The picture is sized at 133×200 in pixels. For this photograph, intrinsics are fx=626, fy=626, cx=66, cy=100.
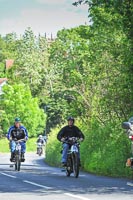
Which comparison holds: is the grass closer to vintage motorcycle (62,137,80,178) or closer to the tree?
the tree

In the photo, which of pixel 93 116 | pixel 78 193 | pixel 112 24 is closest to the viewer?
pixel 78 193

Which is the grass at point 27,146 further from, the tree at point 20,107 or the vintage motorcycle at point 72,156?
the vintage motorcycle at point 72,156

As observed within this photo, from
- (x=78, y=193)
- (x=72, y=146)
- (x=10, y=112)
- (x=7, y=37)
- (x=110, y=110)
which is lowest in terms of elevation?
(x=78, y=193)

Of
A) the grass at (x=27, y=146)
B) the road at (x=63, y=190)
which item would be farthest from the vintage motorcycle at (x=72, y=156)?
the grass at (x=27, y=146)

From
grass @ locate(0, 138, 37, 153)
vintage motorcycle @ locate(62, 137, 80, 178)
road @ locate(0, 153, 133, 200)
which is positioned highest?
grass @ locate(0, 138, 37, 153)

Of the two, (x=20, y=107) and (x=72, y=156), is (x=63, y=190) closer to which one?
(x=72, y=156)

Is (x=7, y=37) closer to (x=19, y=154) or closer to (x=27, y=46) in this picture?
(x=27, y=46)

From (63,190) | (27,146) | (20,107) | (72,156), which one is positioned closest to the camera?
(63,190)

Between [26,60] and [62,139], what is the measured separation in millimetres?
76862


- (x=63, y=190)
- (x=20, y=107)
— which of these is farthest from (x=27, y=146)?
(x=63, y=190)

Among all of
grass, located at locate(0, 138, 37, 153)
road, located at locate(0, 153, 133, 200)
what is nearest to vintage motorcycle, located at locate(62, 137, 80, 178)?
road, located at locate(0, 153, 133, 200)

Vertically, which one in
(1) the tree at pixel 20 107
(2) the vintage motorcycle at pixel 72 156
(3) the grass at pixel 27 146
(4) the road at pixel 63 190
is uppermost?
(1) the tree at pixel 20 107

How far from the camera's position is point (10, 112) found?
89438 millimetres

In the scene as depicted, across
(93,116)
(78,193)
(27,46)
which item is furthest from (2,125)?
(78,193)
